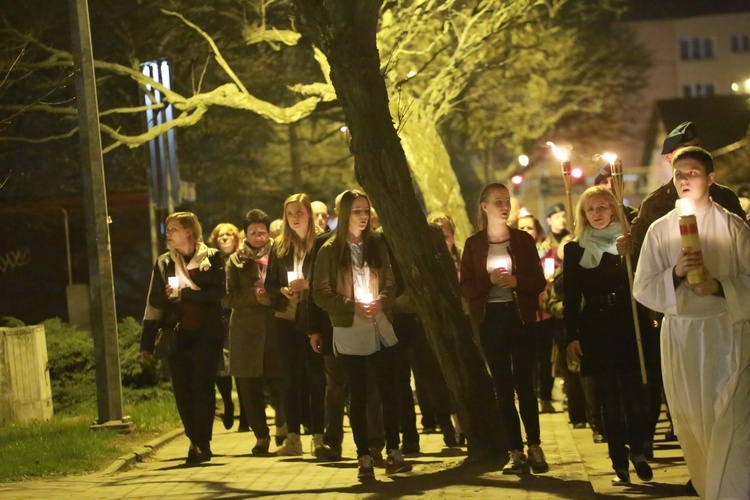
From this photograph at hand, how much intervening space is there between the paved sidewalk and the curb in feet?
0.26

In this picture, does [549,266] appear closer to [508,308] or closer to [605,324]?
[508,308]

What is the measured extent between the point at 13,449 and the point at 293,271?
304cm

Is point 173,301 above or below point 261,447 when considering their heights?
above

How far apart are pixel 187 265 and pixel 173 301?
0.33m

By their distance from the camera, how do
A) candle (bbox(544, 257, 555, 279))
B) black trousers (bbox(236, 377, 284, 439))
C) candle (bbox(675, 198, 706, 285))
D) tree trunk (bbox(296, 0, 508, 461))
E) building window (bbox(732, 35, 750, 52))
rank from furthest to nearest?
building window (bbox(732, 35, 750, 52)) < candle (bbox(544, 257, 555, 279)) < black trousers (bbox(236, 377, 284, 439)) < tree trunk (bbox(296, 0, 508, 461)) < candle (bbox(675, 198, 706, 285))

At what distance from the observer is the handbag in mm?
11766

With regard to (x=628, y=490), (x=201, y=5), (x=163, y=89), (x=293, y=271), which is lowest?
(x=628, y=490)

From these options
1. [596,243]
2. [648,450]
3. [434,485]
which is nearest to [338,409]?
[434,485]

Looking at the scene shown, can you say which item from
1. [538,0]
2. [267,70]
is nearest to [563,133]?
[267,70]

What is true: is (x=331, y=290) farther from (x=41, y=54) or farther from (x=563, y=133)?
(x=563, y=133)

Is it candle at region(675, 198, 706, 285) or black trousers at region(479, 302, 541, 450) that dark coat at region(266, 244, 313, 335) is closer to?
black trousers at region(479, 302, 541, 450)

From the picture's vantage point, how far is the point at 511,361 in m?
10.4

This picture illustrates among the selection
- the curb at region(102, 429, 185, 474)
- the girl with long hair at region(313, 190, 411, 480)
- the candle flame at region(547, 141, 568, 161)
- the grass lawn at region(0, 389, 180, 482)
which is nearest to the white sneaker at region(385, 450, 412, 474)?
the girl with long hair at region(313, 190, 411, 480)

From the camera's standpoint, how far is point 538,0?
78.4 ft
